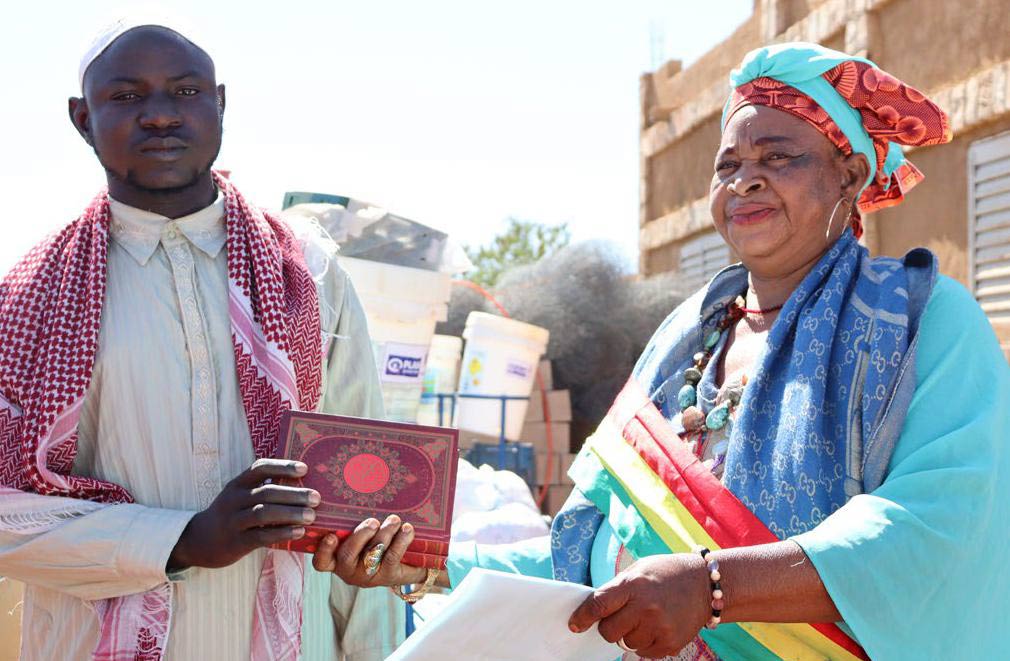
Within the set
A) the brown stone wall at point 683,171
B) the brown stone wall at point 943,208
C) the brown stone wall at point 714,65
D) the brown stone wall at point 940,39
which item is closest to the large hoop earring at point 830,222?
the brown stone wall at point 943,208

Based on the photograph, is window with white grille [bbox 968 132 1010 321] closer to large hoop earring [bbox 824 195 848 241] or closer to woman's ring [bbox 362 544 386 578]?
large hoop earring [bbox 824 195 848 241]

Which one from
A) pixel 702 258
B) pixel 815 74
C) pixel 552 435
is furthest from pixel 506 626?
pixel 702 258

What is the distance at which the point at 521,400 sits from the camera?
8234 millimetres

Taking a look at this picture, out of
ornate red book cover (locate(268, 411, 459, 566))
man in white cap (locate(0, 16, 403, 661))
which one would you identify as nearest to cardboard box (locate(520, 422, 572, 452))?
man in white cap (locate(0, 16, 403, 661))

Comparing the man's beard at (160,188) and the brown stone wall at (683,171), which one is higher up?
the brown stone wall at (683,171)

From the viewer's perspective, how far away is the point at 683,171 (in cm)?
1401

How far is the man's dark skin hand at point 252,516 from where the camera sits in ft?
6.74

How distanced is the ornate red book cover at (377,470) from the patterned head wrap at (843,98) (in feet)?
3.56

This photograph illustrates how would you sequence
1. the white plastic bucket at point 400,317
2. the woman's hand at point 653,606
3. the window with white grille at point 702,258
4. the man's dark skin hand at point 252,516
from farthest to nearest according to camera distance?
the window with white grille at point 702,258
the white plastic bucket at point 400,317
the man's dark skin hand at point 252,516
the woman's hand at point 653,606

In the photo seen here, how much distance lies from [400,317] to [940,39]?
5.29 meters

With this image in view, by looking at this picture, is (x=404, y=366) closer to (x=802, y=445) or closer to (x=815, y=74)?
(x=815, y=74)

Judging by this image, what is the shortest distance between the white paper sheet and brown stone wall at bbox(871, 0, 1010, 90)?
728 cm

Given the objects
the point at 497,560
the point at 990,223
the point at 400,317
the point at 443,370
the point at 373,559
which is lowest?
the point at 497,560

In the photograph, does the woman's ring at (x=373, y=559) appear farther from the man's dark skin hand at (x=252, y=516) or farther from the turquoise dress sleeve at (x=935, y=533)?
the turquoise dress sleeve at (x=935, y=533)
